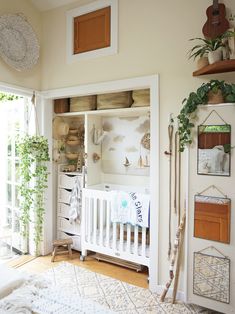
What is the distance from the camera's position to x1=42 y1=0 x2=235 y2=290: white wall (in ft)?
7.48

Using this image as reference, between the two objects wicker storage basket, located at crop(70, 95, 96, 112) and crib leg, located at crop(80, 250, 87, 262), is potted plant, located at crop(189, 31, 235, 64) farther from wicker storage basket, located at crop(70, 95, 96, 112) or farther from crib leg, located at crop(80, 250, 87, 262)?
crib leg, located at crop(80, 250, 87, 262)

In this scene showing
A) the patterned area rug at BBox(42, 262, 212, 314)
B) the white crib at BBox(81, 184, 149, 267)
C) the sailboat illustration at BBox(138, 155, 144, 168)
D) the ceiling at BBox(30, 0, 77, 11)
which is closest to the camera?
the patterned area rug at BBox(42, 262, 212, 314)

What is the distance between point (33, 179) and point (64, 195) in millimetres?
481

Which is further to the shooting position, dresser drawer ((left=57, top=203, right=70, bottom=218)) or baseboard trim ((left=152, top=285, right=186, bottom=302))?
dresser drawer ((left=57, top=203, right=70, bottom=218))

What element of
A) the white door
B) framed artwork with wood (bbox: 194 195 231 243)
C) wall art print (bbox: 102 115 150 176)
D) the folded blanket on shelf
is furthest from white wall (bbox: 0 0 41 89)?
framed artwork with wood (bbox: 194 195 231 243)

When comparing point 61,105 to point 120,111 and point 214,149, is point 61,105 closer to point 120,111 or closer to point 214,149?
point 120,111

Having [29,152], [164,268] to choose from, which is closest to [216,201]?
[164,268]

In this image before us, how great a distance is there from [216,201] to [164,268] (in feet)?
2.97

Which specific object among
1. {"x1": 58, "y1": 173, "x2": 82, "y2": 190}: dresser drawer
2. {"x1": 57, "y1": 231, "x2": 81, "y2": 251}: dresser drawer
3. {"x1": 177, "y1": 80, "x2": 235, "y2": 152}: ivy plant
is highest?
{"x1": 177, "y1": 80, "x2": 235, "y2": 152}: ivy plant

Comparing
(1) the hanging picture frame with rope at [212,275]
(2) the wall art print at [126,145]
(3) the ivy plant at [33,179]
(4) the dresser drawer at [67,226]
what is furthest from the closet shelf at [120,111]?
(1) the hanging picture frame with rope at [212,275]

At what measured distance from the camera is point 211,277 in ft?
6.72

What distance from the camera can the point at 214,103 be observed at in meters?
2.03

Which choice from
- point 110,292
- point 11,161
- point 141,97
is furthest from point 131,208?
point 11,161

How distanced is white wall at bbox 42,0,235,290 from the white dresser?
132 centimetres
